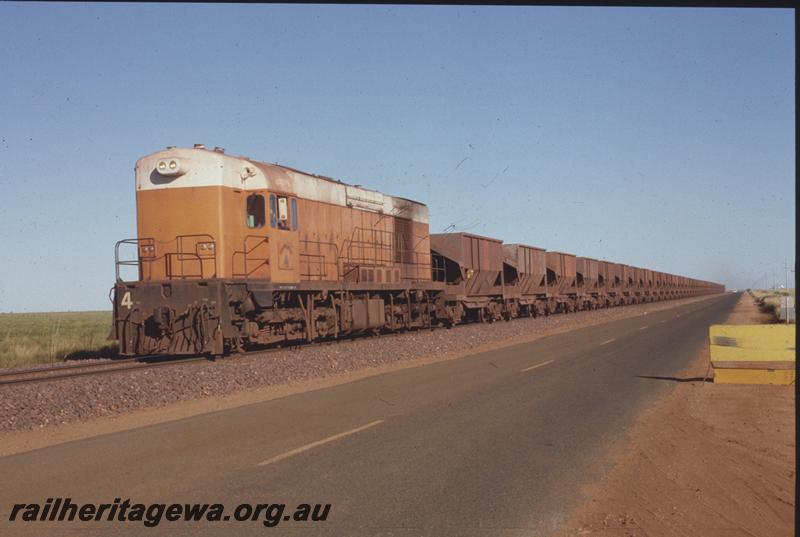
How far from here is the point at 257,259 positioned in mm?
18156

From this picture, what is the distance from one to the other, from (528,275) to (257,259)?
23.9 meters

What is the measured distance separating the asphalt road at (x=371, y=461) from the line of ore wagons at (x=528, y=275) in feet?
61.3

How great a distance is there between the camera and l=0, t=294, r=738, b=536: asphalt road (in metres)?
5.52

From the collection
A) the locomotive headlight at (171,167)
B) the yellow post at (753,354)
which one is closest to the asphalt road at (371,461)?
the yellow post at (753,354)

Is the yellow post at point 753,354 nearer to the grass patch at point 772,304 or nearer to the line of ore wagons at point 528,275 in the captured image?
the grass patch at point 772,304

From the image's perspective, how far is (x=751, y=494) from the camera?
20.7 ft

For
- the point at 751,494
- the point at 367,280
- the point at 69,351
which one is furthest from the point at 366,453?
the point at 69,351

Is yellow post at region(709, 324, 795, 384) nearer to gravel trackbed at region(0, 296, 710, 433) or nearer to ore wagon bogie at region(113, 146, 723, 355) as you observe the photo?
gravel trackbed at region(0, 296, 710, 433)

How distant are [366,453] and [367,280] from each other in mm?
15722

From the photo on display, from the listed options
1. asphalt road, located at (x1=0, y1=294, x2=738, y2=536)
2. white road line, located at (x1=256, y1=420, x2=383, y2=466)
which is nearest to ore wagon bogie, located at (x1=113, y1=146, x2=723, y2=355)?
asphalt road, located at (x1=0, y1=294, x2=738, y2=536)

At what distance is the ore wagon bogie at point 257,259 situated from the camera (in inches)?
663

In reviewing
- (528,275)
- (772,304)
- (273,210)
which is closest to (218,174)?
(273,210)

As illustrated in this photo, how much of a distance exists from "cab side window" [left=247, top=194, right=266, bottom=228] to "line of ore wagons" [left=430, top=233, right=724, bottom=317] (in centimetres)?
1322

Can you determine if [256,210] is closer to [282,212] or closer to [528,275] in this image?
[282,212]
